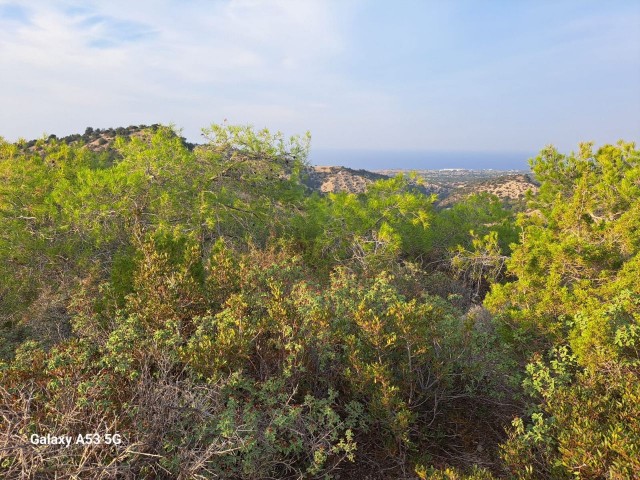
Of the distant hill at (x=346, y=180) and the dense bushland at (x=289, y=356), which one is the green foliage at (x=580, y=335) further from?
the distant hill at (x=346, y=180)

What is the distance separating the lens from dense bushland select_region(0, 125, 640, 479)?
375 centimetres

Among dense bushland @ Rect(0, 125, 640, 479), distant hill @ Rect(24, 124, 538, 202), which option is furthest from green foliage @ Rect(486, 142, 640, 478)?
distant hill @ Rect(24, 124, 538, 202)

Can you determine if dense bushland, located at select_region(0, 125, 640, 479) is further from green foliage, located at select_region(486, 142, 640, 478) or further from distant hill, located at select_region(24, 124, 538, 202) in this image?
distant hill, located at select_region(24, 124, 538, 202)

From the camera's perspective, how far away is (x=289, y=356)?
4949 mm

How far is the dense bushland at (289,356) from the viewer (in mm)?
3746

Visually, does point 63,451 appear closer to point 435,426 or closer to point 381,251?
point 435,426

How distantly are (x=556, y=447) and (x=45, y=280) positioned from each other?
1156 cm

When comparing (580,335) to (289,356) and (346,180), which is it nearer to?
(289,356)

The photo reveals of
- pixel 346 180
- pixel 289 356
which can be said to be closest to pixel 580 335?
pixel 289 356

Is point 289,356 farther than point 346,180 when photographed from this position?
No

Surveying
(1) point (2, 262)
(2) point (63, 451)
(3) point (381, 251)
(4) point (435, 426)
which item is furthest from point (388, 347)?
(1) point (2, 262)

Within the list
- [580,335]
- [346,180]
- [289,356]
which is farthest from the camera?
[346,180]

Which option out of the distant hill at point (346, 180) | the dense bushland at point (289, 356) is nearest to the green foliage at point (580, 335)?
the dense bushland at point (289, 356)

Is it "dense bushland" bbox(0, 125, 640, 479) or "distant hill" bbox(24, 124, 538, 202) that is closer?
"dense bushland" bbox(0, 125, 640, 479)
